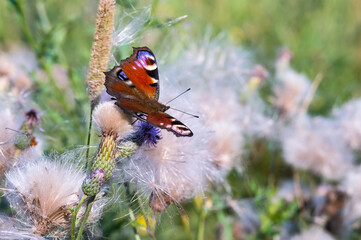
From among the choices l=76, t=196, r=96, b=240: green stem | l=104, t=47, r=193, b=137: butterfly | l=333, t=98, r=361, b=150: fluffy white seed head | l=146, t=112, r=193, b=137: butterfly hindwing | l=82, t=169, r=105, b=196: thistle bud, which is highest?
l=333, t=98, r=361, b=150: fluffy white seed head

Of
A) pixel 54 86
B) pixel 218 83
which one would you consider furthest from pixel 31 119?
pixel 218 83

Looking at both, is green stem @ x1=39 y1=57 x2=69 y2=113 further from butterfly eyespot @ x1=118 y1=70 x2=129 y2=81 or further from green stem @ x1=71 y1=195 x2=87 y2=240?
green stem @ x1=71 y1=195 x2=87 y2=240

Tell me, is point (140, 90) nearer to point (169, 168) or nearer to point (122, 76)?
point (122, 76)

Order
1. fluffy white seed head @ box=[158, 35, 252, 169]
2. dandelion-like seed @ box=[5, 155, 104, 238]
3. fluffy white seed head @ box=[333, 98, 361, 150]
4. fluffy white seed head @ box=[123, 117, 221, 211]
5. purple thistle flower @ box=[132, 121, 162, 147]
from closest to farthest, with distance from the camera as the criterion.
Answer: dandelion-like seed @ box=[5, 155, 104, 238]
purple thistle flower @ box=[132, 121, 162, 147]
fluffy white seed head @ box=[123, 117, 221, 211]
fluffy white seed head @ box=[158, 35, 252, 169]
fluffy white seed head @ box=[333, 98, 361, 150]

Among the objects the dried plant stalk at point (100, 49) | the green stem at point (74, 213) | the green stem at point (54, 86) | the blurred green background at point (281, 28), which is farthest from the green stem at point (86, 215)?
the blurred green background at point (281, 28)

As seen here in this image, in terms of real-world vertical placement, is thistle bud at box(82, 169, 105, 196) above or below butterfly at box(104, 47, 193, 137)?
below

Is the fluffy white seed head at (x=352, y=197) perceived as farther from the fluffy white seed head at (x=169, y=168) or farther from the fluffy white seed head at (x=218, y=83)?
the fluffy white seed head at (x=169, y=168)

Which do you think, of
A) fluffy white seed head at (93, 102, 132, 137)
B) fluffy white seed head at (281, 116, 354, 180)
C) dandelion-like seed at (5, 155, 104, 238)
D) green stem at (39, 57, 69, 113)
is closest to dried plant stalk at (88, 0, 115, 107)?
fluffy white seed head at (93, 102, 132, 137)
